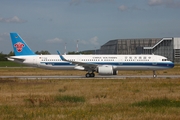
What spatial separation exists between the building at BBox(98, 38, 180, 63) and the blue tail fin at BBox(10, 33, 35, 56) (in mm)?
65968

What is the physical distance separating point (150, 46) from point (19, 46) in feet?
231

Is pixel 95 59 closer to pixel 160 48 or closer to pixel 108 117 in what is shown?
pixel 108 117

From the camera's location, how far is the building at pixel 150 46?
101 m

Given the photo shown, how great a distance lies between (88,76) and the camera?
130 feet

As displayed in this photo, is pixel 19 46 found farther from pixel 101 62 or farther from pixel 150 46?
pixel 150 46

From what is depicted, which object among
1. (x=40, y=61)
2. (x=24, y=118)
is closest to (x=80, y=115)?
(x=24, y=118)

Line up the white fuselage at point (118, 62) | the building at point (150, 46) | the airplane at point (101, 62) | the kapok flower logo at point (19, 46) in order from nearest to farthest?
the airplane at point (101, 62) → the white fuselage at point (118, 62) → the kapok flower logo at point (19, 46) → the building at point (150, 46)

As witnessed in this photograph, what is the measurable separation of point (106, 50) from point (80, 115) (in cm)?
11788

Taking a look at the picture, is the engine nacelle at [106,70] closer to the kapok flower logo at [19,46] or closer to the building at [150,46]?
the kapok flower logo at [19,46]

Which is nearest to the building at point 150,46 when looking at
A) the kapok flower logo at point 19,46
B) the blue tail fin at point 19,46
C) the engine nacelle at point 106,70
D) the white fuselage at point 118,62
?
the white fuselage at point 118,62

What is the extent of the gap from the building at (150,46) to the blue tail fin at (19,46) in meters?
66.0

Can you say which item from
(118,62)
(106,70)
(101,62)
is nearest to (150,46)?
(101,62)

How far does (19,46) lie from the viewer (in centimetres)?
4378

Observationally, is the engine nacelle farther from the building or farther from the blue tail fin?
the building
